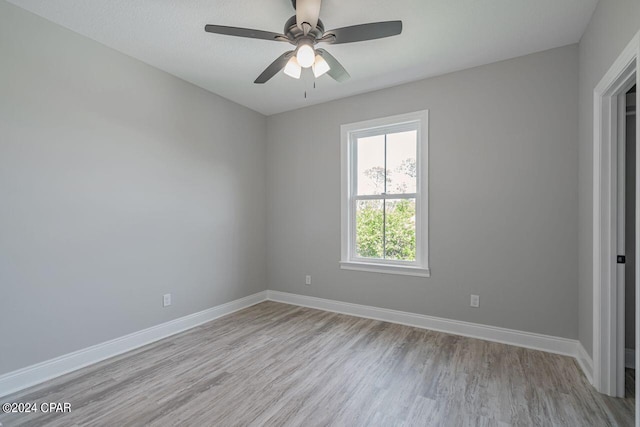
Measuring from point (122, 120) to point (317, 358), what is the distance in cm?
280

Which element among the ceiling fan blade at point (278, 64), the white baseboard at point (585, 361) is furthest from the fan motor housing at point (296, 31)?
the white baseboard at point (585, 361)

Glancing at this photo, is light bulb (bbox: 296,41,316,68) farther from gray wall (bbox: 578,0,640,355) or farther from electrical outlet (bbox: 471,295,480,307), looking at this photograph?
electrical outlet (bbox: 471,295,480,307)

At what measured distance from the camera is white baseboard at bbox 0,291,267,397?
2.09m

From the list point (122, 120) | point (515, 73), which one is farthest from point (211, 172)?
point (515, 73)

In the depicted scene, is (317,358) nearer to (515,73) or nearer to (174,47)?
(174,47)

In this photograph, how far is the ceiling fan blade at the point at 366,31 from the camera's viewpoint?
1788 mm

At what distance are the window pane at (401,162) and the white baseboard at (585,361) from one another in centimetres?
200

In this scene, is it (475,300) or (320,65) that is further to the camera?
(475,300)

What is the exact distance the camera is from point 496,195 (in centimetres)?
289

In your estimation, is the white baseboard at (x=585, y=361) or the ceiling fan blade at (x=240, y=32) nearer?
the ceiling fan blade at (x=240, y=32)

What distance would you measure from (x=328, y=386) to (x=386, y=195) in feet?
7.15

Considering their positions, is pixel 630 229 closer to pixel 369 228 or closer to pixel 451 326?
pixel 451 326

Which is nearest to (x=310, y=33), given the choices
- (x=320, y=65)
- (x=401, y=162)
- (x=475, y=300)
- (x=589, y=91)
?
(x=320, y=65)

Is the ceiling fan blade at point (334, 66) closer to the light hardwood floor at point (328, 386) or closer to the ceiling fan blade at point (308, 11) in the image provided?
the ceiling fan blade at point (308, 11)
